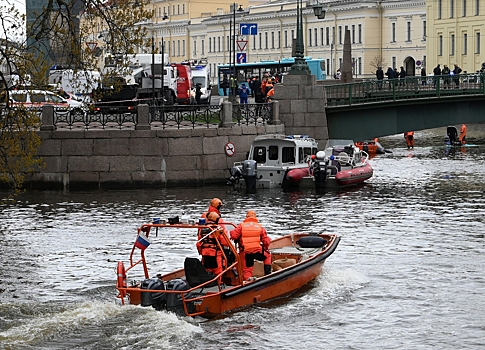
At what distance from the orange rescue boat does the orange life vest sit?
0.70ft

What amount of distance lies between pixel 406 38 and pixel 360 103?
5991cm

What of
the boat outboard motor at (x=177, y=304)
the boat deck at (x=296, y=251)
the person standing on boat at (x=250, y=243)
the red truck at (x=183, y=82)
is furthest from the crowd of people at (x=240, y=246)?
Result: the red truck at (x=183, y=82)

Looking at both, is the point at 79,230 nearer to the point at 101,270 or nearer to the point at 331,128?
the point at 101,270

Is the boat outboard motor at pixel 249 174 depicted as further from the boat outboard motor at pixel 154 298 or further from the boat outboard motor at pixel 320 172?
the boat outboard motor at pixel 154 298

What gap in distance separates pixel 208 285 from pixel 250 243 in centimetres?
92

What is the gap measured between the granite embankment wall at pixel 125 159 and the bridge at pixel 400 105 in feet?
19.6

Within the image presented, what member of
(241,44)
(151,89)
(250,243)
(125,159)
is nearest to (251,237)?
(250,243)

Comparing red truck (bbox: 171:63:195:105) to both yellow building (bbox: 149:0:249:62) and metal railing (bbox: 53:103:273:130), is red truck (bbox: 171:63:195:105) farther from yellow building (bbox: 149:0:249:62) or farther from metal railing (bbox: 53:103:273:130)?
yellow building (bbox: 149:0:249:62)

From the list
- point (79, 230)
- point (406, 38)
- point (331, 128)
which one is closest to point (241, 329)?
point (79, 230)

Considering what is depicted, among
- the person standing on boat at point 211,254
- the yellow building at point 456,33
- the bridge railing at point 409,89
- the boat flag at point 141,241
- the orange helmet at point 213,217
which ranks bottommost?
the person standing on boat at point 211,254

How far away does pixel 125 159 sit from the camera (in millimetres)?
32719

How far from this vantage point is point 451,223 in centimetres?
2545

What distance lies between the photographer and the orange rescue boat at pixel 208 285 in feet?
53.0

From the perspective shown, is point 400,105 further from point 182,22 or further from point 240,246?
point 182,22
